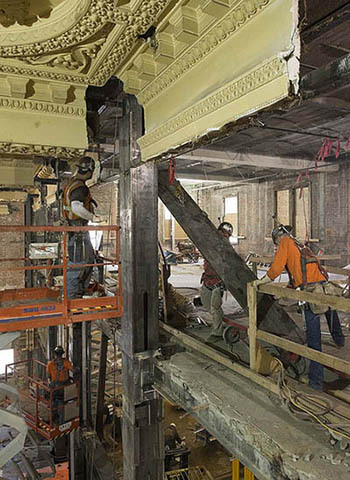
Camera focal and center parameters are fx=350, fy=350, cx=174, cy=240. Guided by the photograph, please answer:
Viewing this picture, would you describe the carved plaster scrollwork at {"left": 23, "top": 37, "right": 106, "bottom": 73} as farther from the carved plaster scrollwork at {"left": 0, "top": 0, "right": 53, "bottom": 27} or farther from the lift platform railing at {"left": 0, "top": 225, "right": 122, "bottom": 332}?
the lift platform railing at {"left": 0, "top": 225, "right": 122, "bottom": 332}

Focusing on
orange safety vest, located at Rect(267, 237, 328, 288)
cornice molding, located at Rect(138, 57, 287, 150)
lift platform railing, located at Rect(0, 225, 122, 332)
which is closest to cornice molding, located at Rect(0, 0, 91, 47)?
cornice molding, located at Rect(138, 57, 287, 150)

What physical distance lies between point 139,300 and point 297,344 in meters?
2.54

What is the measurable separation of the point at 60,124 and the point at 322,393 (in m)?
4.40

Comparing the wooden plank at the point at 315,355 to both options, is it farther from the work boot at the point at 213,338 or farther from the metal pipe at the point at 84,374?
the metal pipe at the point at 84,374

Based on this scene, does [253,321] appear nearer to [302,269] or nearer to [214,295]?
[302,269]

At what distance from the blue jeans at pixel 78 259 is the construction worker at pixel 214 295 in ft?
7.42

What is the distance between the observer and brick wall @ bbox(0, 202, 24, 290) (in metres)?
16.6

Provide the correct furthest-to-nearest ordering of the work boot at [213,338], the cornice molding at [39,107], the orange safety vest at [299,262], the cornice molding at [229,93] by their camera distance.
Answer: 1. the work boot at [213,338]
2. the orange safety vest at [299,262]
3. the cornice molding at [39,107]
4. the cornice molding at [229,93]

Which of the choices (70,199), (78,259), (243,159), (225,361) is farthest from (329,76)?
(243,159)

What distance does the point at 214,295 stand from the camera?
269 inches

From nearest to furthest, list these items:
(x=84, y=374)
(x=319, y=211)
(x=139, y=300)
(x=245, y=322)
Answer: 1. (x=139, y=300)
2. (x=245, y=322)
3. (x=84, y=374)
4. (x=319, y=211)

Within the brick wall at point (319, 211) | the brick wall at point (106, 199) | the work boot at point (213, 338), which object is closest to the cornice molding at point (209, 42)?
the work boot at point (213, 338)

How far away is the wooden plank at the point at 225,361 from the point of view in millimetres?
4102

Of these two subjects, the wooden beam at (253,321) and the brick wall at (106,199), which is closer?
the wooden beam at (253,321)
